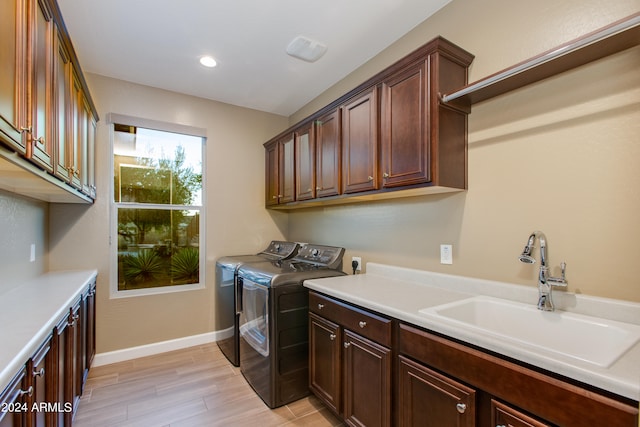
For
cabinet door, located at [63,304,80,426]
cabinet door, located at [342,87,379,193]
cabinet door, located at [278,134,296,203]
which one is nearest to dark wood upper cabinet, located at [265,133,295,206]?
cabinet door, located at [278,134,296,203]

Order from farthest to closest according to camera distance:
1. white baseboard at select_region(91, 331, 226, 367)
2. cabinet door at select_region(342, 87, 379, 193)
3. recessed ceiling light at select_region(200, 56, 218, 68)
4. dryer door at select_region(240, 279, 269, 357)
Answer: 1. white baseboard at select_region(91, 331, 226, 367)
2. recessed ceiling light at select_region(200, 56, 218, 68)
3. dryer door at select_region(240, 279, 269, 357)
4. cabinet door at select_region(342, 87, 379, 193)

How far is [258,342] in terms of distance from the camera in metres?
2.31

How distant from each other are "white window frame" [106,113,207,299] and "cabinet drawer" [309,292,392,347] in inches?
69.1

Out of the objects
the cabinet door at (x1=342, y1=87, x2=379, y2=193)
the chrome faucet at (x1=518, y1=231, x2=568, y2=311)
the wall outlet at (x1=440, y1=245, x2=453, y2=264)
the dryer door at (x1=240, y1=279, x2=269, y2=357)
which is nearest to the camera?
the chrome faucet at (x1=518, y1=231, x2=568, y2=311)

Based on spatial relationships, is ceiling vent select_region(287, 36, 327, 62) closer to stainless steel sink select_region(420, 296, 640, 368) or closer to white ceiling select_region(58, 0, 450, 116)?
white ceiling select_region(58, 0, 450, 116)

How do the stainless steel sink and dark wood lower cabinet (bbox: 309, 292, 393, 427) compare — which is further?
dark wood lower cabinet (bbox: 309, 292, 393, 427)

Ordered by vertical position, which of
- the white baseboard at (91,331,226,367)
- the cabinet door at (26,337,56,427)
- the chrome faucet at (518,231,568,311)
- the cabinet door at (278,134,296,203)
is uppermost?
the cabinet door at (278,134,296,203)

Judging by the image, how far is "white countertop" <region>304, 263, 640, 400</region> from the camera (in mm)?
847

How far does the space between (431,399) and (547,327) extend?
0.60 meters

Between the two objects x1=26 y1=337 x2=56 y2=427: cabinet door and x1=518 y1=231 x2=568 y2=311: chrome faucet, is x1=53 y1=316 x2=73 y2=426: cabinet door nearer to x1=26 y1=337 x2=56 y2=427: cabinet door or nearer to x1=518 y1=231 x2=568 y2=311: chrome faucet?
x1=26 y1=337 x2=56 y2=427: cabinet door

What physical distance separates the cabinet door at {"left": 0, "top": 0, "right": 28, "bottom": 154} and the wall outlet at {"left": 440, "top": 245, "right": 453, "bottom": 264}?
210cm

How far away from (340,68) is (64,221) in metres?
2.82

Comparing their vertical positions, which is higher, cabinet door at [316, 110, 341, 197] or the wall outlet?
cabinet door at [316, 110, 341, 197]

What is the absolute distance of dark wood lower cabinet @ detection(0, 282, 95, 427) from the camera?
38.6 inches
